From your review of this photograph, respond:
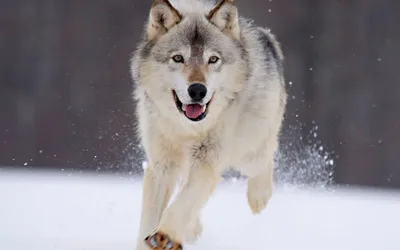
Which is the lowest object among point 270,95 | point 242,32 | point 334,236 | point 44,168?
point 44,168

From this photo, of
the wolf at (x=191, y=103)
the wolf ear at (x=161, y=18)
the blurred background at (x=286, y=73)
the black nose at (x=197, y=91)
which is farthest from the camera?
the blurred background at (x=286, y=73)

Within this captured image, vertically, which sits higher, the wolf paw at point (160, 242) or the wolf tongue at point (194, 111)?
the wolf tongue at point (194, 111)

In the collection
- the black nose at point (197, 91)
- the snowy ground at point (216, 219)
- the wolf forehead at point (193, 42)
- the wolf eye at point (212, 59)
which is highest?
the wolf forehead at point (193, 42)

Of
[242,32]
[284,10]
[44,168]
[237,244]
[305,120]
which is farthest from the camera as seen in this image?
[284,10]

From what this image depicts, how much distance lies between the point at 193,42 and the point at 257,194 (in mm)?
1789

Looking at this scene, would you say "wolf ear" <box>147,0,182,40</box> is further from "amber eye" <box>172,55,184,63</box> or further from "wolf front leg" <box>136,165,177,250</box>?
"wolf front leg" <box>136,165,177,250</box>

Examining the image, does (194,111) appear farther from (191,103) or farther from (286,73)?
(286,73)

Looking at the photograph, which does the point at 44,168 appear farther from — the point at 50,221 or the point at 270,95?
the point at 270,95

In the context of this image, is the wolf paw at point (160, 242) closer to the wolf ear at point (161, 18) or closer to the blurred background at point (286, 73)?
the wolf ear at point (161, 18)

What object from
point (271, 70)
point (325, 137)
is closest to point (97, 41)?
point (325, 137)

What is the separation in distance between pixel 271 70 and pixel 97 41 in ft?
35.2

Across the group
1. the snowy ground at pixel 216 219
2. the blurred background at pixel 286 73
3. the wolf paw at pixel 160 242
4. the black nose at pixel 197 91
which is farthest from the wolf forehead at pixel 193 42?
the blurred background at pixel 286 73

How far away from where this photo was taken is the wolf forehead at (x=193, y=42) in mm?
5086

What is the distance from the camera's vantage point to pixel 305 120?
14641 mm
